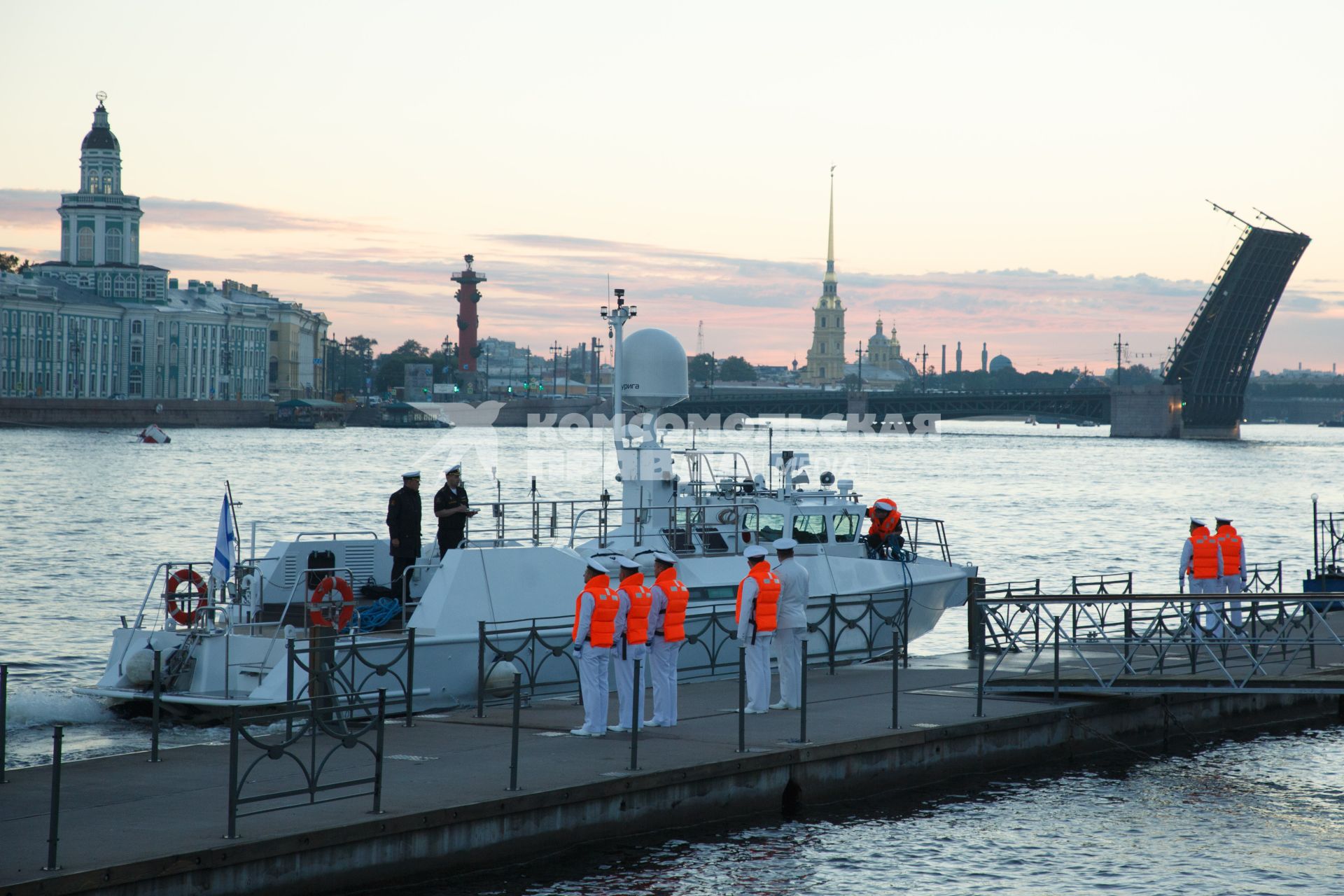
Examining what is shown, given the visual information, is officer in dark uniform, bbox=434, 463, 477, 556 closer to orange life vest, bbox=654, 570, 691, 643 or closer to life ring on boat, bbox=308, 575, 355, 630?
life ring on boat, bbox=308, 575, 355, 630

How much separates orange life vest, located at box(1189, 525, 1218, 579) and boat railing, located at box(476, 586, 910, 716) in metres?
3.91

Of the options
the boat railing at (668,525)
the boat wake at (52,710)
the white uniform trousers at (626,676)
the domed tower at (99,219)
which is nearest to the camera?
the white uniform trousers at (626,676)

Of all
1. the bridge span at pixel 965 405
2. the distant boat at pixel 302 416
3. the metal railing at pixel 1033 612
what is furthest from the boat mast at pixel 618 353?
the distant boat at pixel 302 416

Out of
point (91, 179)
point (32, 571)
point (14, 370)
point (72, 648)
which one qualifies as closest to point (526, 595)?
point (72, 648)

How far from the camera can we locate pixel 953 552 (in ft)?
157

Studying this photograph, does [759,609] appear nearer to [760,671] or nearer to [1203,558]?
[760,671]

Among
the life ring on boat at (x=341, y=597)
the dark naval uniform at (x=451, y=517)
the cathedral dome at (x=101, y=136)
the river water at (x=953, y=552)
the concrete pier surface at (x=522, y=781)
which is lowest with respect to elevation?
the river water at (x=953, y=552)

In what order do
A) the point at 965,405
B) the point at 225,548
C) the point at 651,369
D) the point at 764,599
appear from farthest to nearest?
the point at 965,405
the point at 651,369
the point at 225,548
the point at 764,599

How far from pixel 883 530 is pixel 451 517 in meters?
7.25

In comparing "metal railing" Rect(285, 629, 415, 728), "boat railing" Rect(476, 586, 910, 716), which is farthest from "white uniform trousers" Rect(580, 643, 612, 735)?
"metal railing" Rect(285, 629, 415, 728)

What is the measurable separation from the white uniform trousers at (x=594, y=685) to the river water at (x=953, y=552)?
1636mm

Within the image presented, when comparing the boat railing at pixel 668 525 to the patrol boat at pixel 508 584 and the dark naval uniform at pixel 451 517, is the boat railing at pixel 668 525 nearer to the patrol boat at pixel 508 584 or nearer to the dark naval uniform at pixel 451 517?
the patrol boat at pixel 508 584

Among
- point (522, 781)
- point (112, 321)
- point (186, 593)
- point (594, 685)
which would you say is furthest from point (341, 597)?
point (112, 321)

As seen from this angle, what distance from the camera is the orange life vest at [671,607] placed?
1341 centimetres
